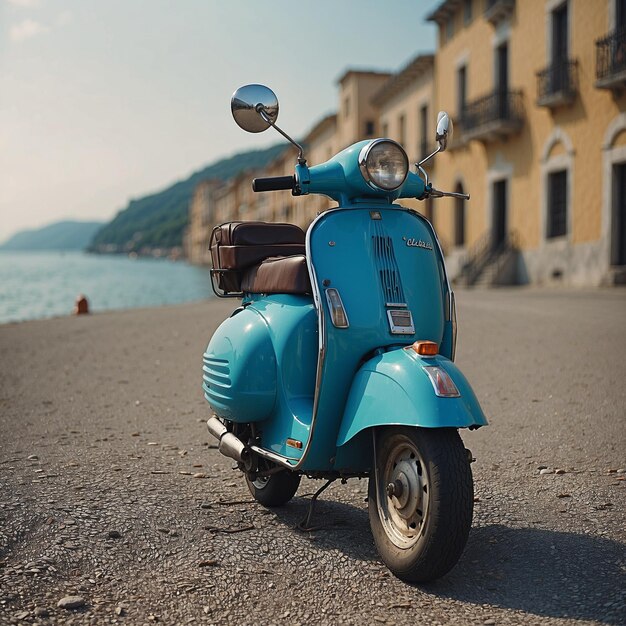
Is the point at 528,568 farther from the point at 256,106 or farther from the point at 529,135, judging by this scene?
the point at 529,135

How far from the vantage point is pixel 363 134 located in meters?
43.9

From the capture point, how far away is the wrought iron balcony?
23250 mm

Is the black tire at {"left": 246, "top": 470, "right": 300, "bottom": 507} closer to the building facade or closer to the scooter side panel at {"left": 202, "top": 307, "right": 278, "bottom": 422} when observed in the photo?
the scooter side panel at {"left": 202, "top": 307, "right": 278, "bottom": 422}

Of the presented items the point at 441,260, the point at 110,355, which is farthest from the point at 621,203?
the point at 441,260

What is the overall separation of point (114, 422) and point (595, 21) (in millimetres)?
17511

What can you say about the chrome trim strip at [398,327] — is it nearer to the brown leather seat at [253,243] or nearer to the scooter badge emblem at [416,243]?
the scooter badge emblem at [416,243]

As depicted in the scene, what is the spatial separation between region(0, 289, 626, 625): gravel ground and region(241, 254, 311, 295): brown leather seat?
108cm

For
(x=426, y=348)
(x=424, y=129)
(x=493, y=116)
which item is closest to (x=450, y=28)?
(x=424, y=129)

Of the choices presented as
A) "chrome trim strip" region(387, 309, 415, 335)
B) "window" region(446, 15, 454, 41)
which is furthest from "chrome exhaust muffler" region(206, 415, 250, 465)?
"window" region(446, 15, 454, 41)

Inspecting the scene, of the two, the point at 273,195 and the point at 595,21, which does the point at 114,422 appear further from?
the point at 273,195

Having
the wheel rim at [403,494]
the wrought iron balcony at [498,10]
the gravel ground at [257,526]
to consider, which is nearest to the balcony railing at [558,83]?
the wrought iron balcony at [498,10]

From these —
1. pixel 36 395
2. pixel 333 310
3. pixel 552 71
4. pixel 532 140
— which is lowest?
pixel 36 395

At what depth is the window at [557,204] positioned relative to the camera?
21641 millimetres

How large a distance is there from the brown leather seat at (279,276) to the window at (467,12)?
2523 centimetres
